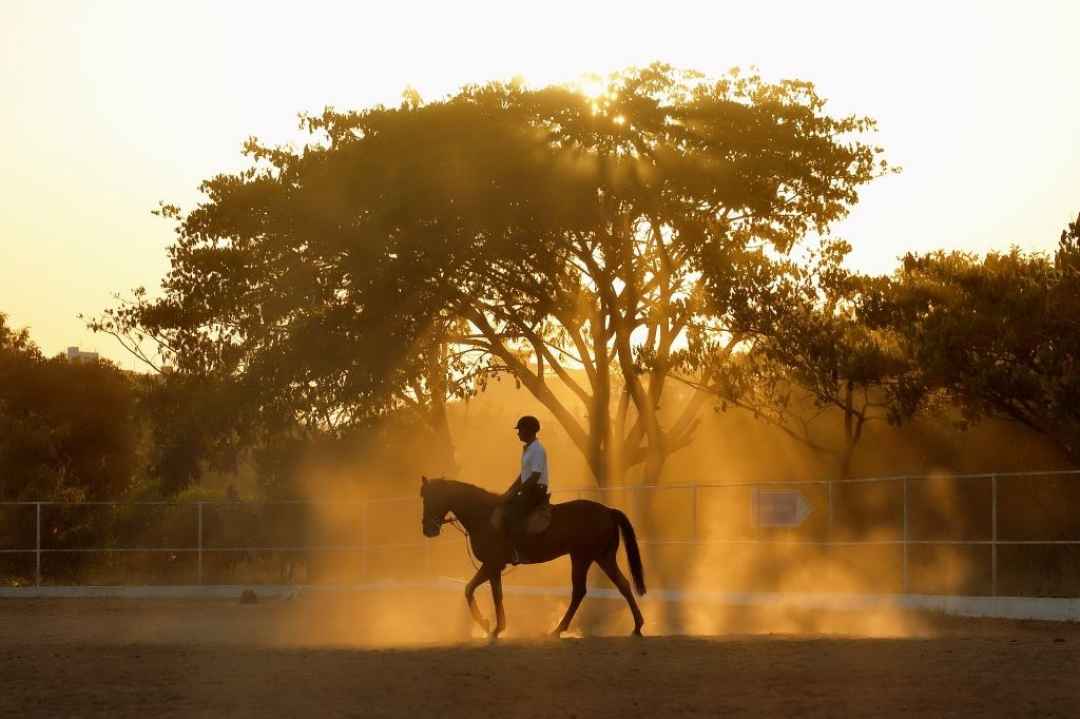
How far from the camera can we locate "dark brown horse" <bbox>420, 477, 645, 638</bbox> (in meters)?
19.2

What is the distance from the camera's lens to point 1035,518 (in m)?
27.2

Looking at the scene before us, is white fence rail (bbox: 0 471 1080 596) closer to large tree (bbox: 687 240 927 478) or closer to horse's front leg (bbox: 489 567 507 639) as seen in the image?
large tree (bbox: 687 240 927 478)

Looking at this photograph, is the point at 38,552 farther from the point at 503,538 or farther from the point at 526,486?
the point at 526,486

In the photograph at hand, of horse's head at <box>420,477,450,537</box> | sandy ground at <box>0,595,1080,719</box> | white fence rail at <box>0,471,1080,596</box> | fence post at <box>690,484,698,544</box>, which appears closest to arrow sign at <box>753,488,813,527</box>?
white fence rail at <box>0,471,1080,596</box>

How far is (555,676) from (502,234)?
85.6ft

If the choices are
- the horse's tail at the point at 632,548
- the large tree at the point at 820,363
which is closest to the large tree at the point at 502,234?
the large tree at the point at 820,363

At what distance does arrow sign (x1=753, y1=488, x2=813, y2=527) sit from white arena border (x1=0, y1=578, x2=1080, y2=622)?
2441 mm

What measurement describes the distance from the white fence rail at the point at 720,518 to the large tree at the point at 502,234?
2.95 meters

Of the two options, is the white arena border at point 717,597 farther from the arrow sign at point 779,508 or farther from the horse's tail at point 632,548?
the horse's tail at point 632,548

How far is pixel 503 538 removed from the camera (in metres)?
19.1

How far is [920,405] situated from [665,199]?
9773 millimetres

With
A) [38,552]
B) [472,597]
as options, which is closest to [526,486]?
[472,597]

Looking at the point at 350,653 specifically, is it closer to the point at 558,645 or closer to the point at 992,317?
the point at 558,645

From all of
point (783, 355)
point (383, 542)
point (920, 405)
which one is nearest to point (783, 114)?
point (783, 355)
